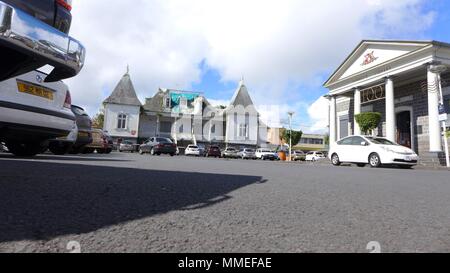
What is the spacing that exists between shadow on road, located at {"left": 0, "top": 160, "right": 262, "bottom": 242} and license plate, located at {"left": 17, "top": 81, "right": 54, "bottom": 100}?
51.7 inches

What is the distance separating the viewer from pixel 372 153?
42.8 ft

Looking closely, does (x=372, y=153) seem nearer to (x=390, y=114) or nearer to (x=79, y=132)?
(x=390, y=114)

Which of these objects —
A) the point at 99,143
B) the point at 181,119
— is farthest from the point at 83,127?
the point at 181,119

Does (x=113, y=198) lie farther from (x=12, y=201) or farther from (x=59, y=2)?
(x=59, y=2)

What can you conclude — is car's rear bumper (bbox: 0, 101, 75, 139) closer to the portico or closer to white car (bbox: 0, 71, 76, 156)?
white car (bbox: 0, 71, 76, 156)

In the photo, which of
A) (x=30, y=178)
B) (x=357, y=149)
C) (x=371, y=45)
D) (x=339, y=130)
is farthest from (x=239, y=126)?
(x=30, y=178)

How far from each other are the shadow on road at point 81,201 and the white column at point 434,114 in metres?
17.1

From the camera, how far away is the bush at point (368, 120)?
20609 millimetres

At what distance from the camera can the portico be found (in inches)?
701

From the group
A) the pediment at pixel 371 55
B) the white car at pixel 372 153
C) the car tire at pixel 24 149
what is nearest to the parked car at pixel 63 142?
the car tire at pixel 24 149

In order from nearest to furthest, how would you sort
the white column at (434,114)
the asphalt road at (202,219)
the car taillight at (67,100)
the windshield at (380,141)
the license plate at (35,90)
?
the asphalt road at (202,219) < the license plate at (35,90) < the car taillight at (67,100) < the windshield at (380,141) < the white column at (434,114)

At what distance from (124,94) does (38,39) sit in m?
47.0

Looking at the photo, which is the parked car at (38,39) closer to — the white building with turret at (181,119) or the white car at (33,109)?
the white car at (33,109)

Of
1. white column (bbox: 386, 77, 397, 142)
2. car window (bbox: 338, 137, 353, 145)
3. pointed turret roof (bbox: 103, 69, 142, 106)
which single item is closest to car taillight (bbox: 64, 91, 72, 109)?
car window (bbox: 338, 137, 353, 145)
